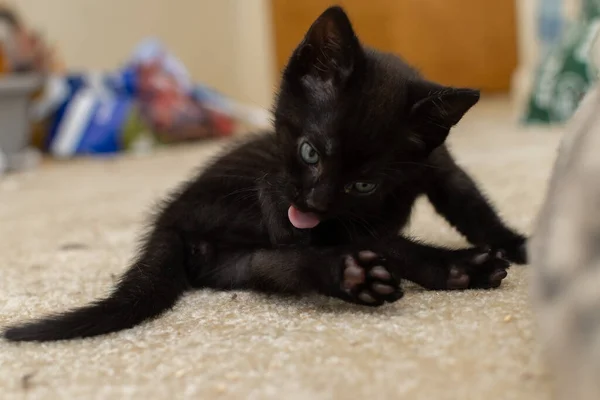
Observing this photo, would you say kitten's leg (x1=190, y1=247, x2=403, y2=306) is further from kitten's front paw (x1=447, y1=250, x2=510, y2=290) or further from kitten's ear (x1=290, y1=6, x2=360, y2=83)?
kitten's ear (x1=290, y1=6, x2=360, y2=83)

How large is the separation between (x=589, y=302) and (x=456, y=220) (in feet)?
2.04

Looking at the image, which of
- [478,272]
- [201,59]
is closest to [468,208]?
[478,272]

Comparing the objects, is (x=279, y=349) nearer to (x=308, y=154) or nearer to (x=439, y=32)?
(x=308, y=154)

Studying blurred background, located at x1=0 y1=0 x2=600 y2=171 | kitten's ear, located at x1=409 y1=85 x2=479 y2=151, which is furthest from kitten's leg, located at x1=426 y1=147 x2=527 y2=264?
blurred background, located at x1=0 y1=0 x2=600 y2=171

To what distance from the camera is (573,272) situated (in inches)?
20.1

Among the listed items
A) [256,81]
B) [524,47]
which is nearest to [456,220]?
[524,47]

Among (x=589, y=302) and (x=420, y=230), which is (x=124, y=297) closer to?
(x=589, y=302)

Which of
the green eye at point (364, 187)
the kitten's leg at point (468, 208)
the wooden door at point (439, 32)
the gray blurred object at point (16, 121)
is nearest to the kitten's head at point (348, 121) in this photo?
the green eye at point (364, 187)

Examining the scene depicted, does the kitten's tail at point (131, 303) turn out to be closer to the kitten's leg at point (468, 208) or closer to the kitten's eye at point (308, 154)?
the kitten's eye at point (308, 154)

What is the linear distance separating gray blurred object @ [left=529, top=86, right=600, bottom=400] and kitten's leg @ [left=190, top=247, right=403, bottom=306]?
9.6 inches

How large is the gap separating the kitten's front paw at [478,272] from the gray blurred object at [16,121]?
2515mm

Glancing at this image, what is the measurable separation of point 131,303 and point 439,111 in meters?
0.49

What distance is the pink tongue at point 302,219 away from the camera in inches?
36.2

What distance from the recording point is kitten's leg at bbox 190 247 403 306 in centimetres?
80
